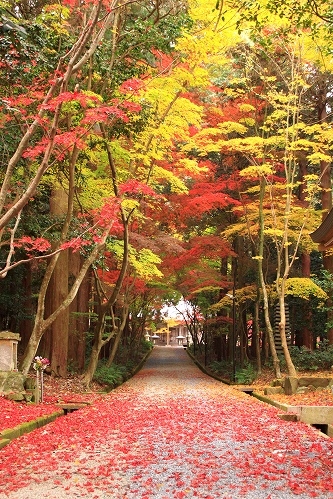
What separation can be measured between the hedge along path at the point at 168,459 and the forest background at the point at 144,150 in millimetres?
2362

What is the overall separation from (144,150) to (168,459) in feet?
33.3

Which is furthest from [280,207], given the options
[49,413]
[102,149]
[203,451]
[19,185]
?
[203,451]

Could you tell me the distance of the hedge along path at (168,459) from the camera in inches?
211

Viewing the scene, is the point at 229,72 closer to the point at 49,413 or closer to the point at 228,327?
the point at 228,327

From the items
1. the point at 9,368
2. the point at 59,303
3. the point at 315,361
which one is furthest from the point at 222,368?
the point at 9,368

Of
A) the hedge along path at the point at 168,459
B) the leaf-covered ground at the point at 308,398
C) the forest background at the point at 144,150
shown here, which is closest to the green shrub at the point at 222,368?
the forest background at the point at 144,150

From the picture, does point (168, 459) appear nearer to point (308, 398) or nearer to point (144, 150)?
point (308, 398)

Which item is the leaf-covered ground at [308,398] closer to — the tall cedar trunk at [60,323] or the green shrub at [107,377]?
the green shrub at [107,377]

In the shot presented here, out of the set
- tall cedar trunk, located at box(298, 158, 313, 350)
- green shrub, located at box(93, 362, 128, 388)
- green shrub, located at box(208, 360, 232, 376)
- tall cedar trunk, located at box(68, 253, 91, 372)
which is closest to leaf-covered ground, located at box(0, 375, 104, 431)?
green shrub, located at box(93, 362, 128, 388)

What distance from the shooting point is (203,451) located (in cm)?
743

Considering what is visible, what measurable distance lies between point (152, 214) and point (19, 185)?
13.0 metres

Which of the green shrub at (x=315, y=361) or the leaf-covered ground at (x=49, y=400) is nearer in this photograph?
the leaf-covered ground at (x=49, y=400)

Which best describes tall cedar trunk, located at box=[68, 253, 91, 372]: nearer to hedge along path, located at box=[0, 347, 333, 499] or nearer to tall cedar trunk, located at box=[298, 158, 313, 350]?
hedge along path, located at box=[0, 347, 333, 499]

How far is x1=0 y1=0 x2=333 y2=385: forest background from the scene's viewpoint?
9.96 metres
